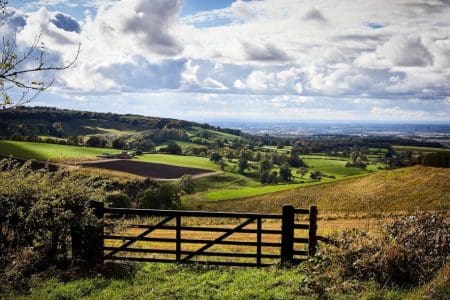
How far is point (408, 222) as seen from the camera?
11.7m

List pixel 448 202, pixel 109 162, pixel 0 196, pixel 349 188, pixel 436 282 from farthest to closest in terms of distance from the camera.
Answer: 1. pixel 109 162
2. pixel 349 188
3. pixel 448 202
4. pixel 0 196
5. pixel 436 282

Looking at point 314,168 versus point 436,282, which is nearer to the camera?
point 436,282

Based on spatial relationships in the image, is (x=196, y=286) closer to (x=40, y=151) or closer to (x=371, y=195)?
(x=371, y=195)

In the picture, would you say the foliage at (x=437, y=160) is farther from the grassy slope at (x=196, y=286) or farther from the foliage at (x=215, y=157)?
the foliage at (x=215, y=157)

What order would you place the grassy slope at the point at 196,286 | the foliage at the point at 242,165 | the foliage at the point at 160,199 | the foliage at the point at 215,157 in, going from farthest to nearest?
the foliage at the point at 215,157 → the foliage at the point at 242,165 → the foliage at the point at 160,199 → the grassy slope at the point at 196,286

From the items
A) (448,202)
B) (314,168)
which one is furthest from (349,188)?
(314,168)

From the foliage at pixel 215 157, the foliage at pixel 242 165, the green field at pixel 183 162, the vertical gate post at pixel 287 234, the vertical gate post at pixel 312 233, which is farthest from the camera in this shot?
the foliage at pixel 215 157

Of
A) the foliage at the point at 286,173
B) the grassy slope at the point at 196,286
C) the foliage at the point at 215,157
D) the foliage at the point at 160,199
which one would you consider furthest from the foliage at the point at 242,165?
the grassy slope at the point at 196,286

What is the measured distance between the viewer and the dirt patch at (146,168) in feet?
314

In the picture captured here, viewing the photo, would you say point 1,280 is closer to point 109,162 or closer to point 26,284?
point 26,284

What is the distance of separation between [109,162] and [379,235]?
95.5 metres

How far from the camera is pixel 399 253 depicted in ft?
34.8

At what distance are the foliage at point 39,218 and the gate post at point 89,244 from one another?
0.20 metres

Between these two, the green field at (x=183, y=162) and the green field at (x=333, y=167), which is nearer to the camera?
the green field at (x=183, y=162)
